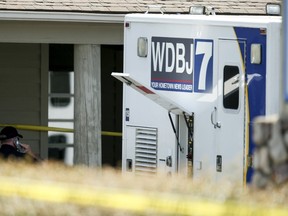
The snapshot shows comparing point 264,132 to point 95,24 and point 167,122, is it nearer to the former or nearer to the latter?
point 167,122

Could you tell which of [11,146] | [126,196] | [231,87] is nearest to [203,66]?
[231,87]

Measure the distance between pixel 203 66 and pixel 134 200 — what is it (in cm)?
534

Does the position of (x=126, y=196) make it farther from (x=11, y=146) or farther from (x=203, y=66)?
(x=11, y=146)

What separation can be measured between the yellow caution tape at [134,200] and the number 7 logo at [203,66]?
4.85 meters

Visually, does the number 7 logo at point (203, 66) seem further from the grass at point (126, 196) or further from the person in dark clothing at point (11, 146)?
the grass at point (126, 196)

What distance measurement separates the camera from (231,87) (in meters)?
11.2

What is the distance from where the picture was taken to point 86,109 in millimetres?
14156

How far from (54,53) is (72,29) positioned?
420 cm

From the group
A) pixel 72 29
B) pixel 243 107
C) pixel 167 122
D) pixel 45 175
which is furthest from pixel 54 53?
pixel 45 175

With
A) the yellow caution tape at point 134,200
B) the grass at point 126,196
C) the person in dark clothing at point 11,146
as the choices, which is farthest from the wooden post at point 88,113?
the yellow caution tape at point 134,200

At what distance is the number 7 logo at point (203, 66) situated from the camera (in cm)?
1141

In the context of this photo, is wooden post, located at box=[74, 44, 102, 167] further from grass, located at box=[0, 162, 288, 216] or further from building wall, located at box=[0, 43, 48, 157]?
grass, located at box=[0, 162, 288, 216]

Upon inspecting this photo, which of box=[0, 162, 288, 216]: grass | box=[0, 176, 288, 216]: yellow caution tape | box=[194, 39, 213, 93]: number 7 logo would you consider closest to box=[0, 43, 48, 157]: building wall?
box=[194, 39, 213, 93]: number 7 logo

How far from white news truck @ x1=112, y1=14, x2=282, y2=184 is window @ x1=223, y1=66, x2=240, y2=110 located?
0.01 metres
